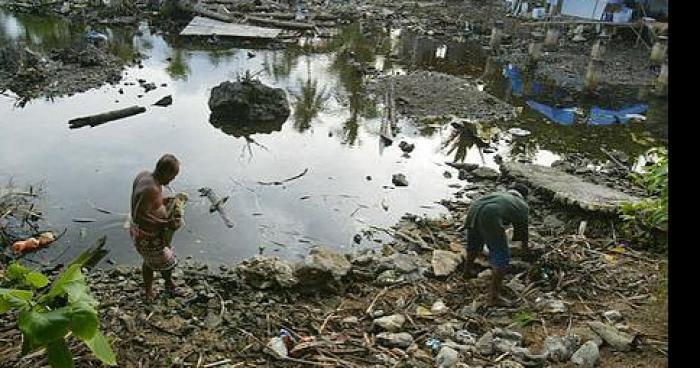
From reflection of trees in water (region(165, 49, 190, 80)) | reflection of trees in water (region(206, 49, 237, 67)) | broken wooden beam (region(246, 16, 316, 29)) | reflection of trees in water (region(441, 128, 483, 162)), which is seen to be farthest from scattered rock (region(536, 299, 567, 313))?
broken wooden beam (region(246, 16, 316, 29))

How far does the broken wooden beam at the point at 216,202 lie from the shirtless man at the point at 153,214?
2.54 meters

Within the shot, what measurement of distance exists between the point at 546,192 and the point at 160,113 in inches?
308

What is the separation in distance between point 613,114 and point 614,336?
1046 cm

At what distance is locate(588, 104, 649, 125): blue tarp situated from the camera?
43.2ft

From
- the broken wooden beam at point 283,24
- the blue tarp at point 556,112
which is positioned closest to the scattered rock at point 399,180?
the blue tarp at point 556,112

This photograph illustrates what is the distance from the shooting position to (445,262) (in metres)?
6.50

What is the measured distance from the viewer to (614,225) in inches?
290

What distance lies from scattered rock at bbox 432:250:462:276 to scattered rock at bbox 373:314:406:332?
1160 mm

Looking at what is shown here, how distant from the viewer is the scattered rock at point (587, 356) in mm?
4348

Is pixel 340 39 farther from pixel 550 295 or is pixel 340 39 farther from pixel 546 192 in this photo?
pixel 550 295

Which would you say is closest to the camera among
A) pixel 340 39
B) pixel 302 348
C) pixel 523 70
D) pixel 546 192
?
pixel 302 348

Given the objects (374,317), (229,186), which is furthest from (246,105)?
(374,317)

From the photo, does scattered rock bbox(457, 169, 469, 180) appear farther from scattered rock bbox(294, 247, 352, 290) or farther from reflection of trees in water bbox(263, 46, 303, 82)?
reflection of trees in water bbox(263, 46, 303, 82)

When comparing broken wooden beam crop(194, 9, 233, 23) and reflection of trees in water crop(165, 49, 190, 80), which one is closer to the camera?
reflection of trees in water crop(165, 49, 190, 80)
